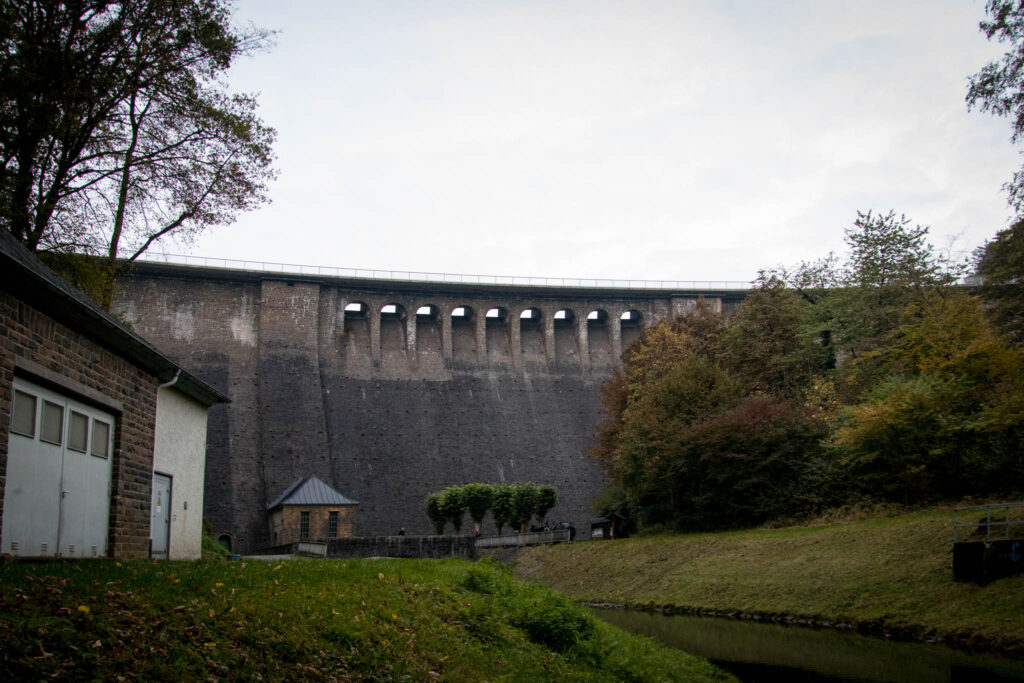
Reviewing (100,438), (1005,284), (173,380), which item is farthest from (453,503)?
(100,438)

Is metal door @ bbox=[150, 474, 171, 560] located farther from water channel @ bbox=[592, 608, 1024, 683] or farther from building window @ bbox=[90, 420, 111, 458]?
water channel @ bbox=[592, 608, 1024, 683]

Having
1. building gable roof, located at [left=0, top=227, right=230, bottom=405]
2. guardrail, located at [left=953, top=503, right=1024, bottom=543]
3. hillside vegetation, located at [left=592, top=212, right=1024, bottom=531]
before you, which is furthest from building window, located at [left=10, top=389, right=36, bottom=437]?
hillside vegetation, located at [left=592, top=212, right=1024, bottom=531]

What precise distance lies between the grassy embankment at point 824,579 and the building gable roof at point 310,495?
10.8 meters

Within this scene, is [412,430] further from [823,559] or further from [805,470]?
[823,559]

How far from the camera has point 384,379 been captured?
50000 millimetres

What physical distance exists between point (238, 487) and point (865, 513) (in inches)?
1090

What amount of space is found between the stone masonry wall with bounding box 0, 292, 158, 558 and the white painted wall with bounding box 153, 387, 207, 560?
1491 millimetres

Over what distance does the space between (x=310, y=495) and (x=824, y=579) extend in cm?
2507

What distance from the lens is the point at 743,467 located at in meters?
33.2

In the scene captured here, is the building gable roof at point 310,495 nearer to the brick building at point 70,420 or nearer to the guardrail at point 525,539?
the guardrail at point 525,539

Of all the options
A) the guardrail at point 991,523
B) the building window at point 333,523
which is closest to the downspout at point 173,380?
the guardrail at point 991,523

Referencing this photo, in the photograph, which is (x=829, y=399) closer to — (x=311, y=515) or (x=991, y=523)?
(x=991, y=523)

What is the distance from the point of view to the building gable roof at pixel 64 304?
9766 millimetres

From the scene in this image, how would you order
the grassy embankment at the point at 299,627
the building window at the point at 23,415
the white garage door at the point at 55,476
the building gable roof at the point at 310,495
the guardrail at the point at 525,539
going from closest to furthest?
the grassy embankment at the point at 299,627 < the building window at the point at 23,415 < the white garage door at the point at 55,476 < the guardrail at the point at 525,539 < the building gable roof at the point at 310,495
